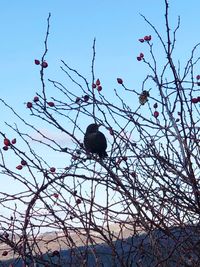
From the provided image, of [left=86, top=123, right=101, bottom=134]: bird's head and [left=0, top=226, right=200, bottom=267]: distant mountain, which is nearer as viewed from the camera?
[left=0, top=226, right=200, bottom=267]: distant mountain

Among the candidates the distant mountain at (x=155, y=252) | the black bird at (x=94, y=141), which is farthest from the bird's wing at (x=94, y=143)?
the distant mountain at (x=155, y=252)

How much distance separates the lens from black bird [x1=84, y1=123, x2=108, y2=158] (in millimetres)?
3696

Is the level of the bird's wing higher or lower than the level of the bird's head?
lower

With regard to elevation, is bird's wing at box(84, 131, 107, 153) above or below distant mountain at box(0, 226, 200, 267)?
above

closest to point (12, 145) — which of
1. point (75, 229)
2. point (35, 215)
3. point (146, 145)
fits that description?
point (35, 215)

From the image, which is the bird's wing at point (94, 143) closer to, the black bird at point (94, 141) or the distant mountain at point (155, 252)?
the black bird at point (94, 141)

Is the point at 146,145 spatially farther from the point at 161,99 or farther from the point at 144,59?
the point at 144,59

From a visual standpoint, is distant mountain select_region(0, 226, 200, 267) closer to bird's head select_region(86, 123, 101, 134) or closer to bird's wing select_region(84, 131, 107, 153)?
bird's wing select_region(84, 131, 107, 153)

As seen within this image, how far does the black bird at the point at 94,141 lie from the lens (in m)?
3.70

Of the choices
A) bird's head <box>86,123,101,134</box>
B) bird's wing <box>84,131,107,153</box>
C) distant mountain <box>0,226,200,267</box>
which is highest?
bird's head <box>86,123,101,134</box>

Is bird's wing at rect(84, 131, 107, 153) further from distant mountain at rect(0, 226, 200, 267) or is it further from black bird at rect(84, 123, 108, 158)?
distant mountain at rect(0, 226, 200, 267)

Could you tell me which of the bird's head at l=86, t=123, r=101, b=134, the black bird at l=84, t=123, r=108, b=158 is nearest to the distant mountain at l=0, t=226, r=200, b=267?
the black bird at l=84, t=123, r=108, b=158

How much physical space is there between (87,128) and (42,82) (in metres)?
0.73

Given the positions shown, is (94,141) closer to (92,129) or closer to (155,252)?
(92,129)
